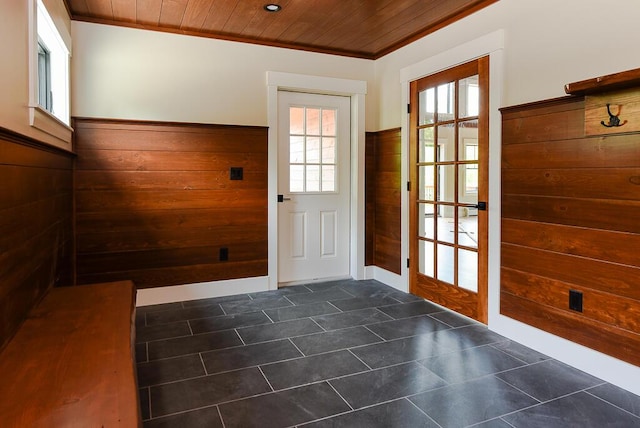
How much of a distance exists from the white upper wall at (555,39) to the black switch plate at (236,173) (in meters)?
2.11

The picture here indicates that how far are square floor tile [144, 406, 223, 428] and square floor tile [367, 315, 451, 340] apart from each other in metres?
1.35

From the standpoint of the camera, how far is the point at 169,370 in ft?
8.05

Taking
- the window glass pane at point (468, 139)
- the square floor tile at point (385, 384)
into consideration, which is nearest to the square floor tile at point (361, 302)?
the square floor tile at point (385, 384)

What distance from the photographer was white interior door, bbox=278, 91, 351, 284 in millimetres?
4309

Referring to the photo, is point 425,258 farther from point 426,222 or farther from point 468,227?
point 468,227

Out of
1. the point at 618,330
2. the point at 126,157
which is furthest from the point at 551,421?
the point at 126,157

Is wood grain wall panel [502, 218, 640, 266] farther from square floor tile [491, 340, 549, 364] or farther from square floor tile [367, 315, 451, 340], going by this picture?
square floor tile [367, 315, 451, 340]

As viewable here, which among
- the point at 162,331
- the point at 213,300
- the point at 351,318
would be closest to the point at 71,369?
the point at 162,331

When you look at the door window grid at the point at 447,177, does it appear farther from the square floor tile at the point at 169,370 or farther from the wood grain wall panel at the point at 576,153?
the square floor tile at the point at 169,370

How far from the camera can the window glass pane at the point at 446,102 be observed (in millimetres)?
3408

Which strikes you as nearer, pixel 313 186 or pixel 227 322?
pixel 227 322

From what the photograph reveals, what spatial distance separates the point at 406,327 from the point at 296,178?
1913 millimetres

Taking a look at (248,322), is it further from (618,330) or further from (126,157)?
(618,330)

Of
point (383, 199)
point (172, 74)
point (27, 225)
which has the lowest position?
point (27, 225)
